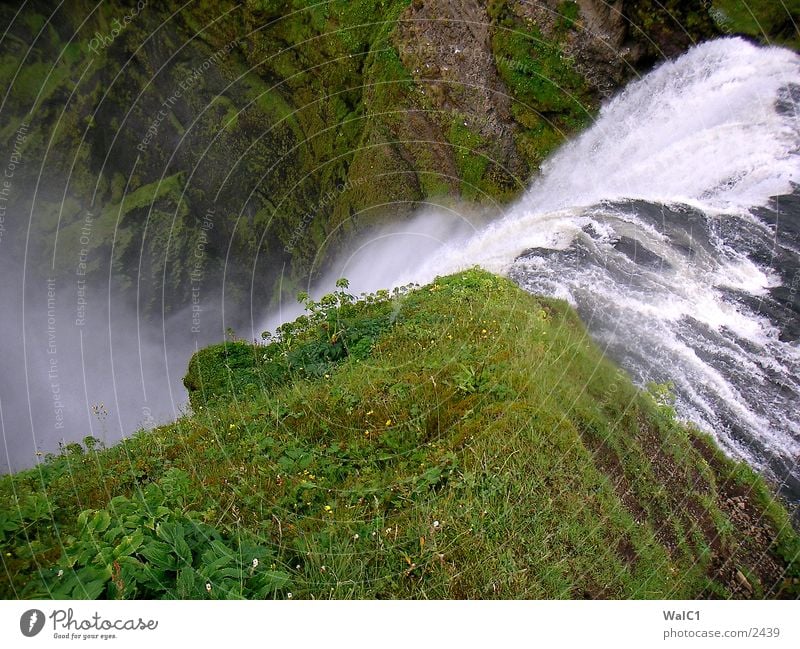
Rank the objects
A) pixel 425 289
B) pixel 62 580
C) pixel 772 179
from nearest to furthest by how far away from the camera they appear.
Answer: pixel 62 580, pixel 425 289, pixel 772 179

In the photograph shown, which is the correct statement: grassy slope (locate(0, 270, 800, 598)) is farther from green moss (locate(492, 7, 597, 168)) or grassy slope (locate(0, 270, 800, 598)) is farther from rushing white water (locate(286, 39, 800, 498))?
green moss (locate(492, 7, 597, 168))

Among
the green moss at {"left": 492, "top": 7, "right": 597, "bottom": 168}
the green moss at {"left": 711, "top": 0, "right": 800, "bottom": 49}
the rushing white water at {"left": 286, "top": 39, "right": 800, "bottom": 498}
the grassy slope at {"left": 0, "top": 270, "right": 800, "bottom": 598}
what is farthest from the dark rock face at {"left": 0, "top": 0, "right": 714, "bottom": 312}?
the grassy slope at {"left": 0, "top": 270, "right": 800, "bottom": 598}

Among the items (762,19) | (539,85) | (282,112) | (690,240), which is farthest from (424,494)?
(282,112)

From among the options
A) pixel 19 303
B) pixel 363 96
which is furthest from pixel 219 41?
pixel 19 303

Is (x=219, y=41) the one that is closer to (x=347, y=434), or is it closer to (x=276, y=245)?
(x=276, y=245)

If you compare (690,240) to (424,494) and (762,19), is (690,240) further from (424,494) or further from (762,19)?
(424,494)

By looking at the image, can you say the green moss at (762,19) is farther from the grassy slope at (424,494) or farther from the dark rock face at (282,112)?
the grassy slope at (424,494)

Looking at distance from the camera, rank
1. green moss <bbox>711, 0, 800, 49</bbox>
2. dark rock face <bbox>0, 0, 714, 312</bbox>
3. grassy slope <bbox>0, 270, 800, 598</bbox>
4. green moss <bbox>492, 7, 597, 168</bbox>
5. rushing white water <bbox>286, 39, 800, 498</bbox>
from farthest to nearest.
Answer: dark rock face <bbox>0, 0, 714, 312</bbox>, green moss <bbox>492, 7, 597, 168</bbox>, green moss <bbox>711, 0, 800, 49</bbox>, rushing white water <bbox>286, 39, 800, 498</bbox>, grassy slope <bbox>0, 270, 800, 598</bbox>
